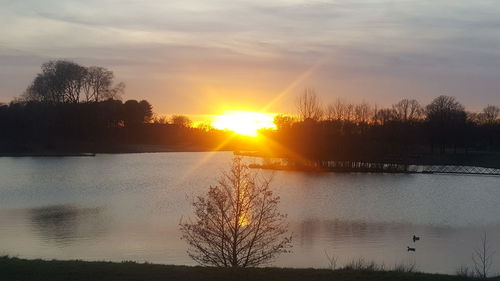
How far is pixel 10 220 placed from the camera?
2253 cm

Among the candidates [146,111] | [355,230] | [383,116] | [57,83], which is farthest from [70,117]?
[355,230]

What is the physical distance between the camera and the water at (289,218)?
17.5 meters

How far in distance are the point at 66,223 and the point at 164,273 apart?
13378 millimetres

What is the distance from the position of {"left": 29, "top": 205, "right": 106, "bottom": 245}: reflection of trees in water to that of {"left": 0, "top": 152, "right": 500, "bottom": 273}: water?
4cm

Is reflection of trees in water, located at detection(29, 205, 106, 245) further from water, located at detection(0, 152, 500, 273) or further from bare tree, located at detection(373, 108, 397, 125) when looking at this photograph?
bare tree, located at detection(373, 108, 397, 125)

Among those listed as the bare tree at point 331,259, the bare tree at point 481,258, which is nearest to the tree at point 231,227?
the bare tree at point 331,259

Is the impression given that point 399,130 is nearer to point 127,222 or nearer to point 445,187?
point 445,187

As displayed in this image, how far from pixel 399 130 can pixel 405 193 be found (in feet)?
126

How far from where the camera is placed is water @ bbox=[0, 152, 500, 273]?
17.5 metres

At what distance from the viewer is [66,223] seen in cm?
2209

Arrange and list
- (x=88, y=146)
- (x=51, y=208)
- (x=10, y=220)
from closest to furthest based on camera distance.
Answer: (x=10, y=220), (x=51, y=208), (x=88, y=146)

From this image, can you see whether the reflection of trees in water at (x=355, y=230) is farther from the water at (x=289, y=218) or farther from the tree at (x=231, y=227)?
the tree at (x=231, y=227)

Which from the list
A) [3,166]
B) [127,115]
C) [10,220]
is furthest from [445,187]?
[127,115]

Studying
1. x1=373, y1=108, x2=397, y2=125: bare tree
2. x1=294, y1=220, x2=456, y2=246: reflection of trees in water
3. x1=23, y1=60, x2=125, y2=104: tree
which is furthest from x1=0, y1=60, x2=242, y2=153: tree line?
x1=294, y1=220, x2=456, y2=246: reflection of trees in water
